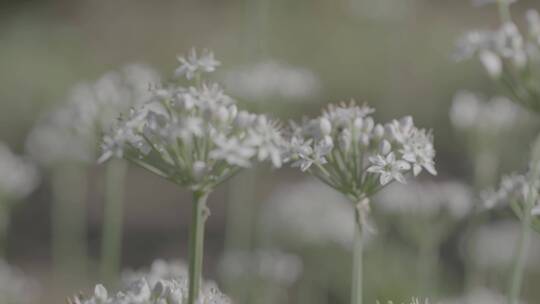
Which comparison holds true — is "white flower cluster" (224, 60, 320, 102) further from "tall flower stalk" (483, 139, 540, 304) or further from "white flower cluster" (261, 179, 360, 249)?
"tall flower stalk" (483, 139, 540, 304)

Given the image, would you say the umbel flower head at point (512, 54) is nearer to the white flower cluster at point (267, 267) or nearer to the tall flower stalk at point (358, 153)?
the tall flower stalk at point (358, 153)

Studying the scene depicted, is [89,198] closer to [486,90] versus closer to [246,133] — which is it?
[486,90]

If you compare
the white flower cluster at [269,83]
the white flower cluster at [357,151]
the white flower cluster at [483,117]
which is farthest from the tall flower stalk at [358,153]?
the white flower cluster at [269,83]

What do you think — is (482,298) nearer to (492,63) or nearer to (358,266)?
(492,63)

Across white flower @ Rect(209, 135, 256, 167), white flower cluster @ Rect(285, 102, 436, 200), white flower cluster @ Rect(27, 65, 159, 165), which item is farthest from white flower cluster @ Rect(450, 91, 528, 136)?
white flower @ Rect(209, 135, 256, 167)

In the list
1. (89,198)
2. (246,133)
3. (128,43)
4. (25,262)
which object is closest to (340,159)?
(246,133)

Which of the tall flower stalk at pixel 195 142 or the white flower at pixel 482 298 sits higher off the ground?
the tall flower stalk at pixel 195 142
